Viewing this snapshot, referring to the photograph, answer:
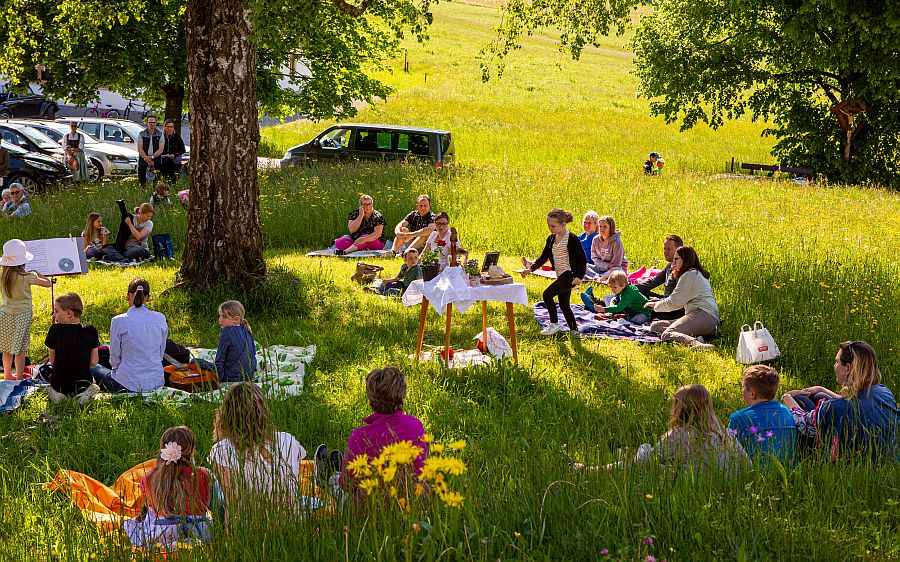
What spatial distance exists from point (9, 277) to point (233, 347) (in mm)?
2606

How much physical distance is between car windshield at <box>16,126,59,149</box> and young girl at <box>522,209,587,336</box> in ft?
57.7

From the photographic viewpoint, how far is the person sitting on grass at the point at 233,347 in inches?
315

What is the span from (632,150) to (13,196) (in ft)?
84.3

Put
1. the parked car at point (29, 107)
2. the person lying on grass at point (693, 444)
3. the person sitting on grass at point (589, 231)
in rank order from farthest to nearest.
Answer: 1. the parked car at point (29, 107)
2. the person sitting on grass at point (589, 231)
3. the person lying on grass at point (693, 444)

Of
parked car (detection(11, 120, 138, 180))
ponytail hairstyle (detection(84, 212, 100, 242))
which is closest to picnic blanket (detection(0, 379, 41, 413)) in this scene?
ponytail hairstyle (detection(84, 212, 100, 242))

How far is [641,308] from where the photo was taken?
462 inches

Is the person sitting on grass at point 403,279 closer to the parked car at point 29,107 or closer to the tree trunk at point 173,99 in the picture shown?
the tree trunk at point 173,99

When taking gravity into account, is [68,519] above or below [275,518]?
below

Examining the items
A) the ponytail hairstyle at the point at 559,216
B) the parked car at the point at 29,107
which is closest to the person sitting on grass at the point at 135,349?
the ponytail hairstyle at the point at 559,216

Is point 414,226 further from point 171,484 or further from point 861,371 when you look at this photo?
point 171,484

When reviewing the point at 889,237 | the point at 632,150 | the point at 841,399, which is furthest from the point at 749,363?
the point at 632,150

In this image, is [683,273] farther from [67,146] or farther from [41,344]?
[67,146]

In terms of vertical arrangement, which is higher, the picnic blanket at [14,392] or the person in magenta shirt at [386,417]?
the person in magenta shirt at [386,417]

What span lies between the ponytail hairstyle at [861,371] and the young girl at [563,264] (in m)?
4.19
